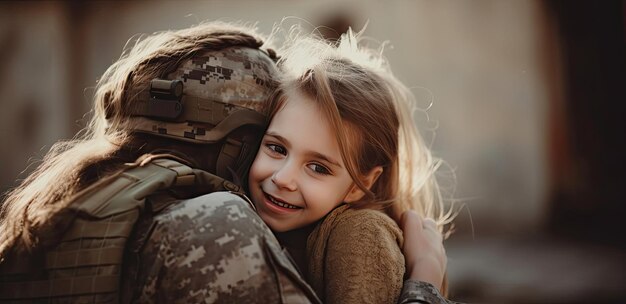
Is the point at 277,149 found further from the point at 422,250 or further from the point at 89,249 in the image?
the point at 89,249

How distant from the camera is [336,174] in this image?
2.01 meters

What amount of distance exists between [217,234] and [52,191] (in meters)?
0.48

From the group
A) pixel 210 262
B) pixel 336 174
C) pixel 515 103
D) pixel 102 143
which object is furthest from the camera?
pixel 515 103

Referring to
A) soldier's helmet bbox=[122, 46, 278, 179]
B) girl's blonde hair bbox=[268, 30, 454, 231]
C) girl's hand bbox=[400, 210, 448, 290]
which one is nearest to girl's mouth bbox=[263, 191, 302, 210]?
soldier's helmet bbox=[122, 46, 278, 179]

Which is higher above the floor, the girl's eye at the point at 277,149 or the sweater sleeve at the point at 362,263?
the girl's eye at the point at 277,149

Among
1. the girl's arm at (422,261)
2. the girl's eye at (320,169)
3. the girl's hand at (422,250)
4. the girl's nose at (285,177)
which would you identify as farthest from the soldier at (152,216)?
the girl's hand at (422,250)

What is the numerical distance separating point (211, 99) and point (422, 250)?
0.86 metres

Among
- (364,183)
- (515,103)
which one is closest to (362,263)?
(364,183)

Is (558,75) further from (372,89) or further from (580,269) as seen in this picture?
(372,89)

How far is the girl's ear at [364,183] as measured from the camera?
2.12 metres

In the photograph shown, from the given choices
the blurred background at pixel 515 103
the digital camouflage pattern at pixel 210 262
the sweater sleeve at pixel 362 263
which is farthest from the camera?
the blurred background at pixel 515 103

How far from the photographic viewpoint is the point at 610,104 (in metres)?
6.24

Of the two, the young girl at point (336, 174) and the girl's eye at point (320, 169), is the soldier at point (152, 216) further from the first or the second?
the girl's eye at point (320, 169)

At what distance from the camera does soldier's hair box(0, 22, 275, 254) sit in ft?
4.99
